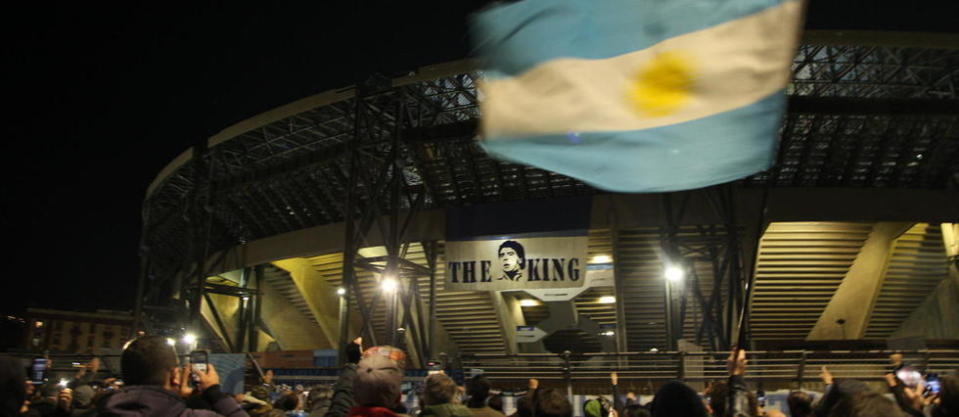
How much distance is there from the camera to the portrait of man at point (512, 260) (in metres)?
22.8

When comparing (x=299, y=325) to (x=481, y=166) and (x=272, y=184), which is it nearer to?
(x=272, y=184)

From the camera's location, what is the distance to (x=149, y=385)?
2521mm

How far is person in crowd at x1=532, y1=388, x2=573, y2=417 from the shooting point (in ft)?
Result: 14.4

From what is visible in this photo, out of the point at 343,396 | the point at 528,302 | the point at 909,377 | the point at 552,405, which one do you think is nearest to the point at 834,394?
the point at 909,377

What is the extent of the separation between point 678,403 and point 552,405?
Answer: 1514mm

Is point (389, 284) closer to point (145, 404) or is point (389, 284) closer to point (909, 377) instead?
point (909, 377)

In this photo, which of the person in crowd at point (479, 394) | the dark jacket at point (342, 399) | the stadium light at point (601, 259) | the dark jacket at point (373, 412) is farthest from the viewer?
the stadium light at point (601, 259)

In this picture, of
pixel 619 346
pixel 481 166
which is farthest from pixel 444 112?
pixel 619 346

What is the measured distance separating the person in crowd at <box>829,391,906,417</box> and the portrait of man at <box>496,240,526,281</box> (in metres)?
20.5

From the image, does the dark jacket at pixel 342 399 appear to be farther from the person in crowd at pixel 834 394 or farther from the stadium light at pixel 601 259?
the stadium light at pixel 601 259

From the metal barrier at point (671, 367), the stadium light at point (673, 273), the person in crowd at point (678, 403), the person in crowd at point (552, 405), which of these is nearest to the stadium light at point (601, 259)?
the stadium light at point (673, 273)

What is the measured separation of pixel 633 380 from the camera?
45.2ft

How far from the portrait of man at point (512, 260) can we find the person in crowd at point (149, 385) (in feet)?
66.1

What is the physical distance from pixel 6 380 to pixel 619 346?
22138 millimetres
